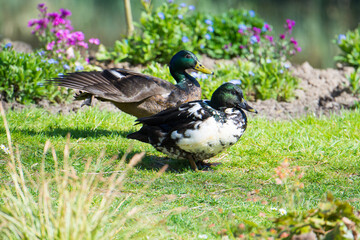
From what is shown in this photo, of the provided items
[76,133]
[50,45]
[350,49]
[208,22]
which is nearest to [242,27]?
[208,22]

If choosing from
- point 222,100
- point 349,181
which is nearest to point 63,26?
point 222,100

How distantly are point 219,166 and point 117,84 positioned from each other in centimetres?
138

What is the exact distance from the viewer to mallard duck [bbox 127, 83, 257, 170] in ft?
13.4

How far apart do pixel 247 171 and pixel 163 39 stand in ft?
12.4

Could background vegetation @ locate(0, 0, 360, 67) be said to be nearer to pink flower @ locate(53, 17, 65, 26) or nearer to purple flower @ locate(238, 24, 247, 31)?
purple flower @ locate(238, 24, 247, 31)

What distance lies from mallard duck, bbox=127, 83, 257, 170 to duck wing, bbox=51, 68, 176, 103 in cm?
71

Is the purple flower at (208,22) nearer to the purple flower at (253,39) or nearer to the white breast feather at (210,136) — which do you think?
the purple flower at (253,39)

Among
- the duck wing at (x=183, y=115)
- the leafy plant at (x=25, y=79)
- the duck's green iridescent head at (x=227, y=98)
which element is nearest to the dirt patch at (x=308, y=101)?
the leafy plant at (x=25, y=79)

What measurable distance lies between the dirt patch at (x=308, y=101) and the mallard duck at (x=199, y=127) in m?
1.99

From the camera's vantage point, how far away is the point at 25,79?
6.25 metres

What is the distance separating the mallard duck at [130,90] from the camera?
16.4 feet

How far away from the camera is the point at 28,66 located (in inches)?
247

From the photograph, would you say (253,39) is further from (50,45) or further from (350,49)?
(50,45)

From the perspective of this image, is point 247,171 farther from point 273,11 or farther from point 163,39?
point 273,11
